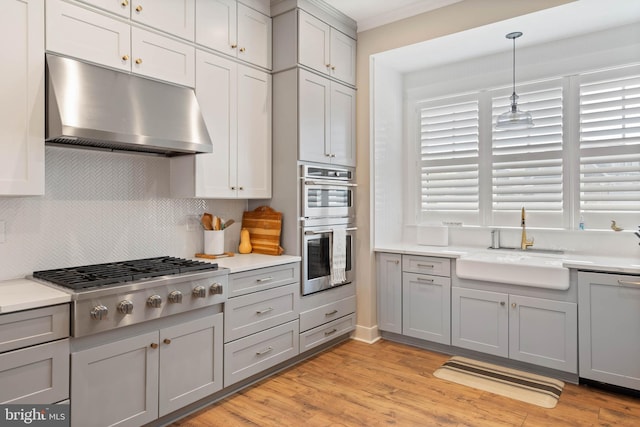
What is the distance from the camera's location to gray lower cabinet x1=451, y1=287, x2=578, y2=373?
9.64ft

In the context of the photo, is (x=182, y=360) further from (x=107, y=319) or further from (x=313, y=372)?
(x=313, y=372)

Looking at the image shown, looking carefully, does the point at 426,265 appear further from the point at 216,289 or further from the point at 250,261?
the point at 216,289

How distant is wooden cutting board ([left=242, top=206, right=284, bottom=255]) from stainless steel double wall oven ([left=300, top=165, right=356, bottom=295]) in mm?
209

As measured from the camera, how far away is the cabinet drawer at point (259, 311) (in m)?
2.70

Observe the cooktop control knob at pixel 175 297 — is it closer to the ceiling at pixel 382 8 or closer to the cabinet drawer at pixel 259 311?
the cabinet drawer at pixel 259 311

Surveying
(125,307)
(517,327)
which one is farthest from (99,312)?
(517,327)

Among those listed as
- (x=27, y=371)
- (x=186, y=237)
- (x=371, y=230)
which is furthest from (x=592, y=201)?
(x=27, y=371)

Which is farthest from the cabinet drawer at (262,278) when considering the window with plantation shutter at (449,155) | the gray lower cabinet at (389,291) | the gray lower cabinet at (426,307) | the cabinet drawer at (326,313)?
the window with plantation shutter at (449,155)

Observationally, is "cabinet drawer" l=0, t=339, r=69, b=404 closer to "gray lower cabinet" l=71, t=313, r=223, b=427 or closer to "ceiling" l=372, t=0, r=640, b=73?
"gray lower cabinet" l=71, t=313, r=223, b=427

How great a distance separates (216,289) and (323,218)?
126 cm

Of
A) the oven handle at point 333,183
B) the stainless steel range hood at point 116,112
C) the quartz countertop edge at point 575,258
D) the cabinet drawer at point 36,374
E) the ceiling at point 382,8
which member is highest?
the ceiling at point 382,8

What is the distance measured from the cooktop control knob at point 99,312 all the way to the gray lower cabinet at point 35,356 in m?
0.11

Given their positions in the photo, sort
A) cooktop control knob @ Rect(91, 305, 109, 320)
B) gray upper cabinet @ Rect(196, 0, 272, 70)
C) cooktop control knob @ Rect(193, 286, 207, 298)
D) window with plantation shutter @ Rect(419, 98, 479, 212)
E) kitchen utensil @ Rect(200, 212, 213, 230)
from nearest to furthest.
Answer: cooktop control knob @ Rect(91, 305, 109, 320) < cooktop control knob @ Rect(193, 286, 207, 298) < gray upper cabinet @ Rect(196, 0, 272, 70) < kitchen utensil @ Rect(200, 212, 213, 230) < window with plantation shutter @ Rect(419, 98, 479, 212)

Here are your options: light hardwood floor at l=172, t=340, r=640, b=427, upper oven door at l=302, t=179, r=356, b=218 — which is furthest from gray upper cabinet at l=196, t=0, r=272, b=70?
light hardwood floor at l=172, t=340, r=640, b=427
